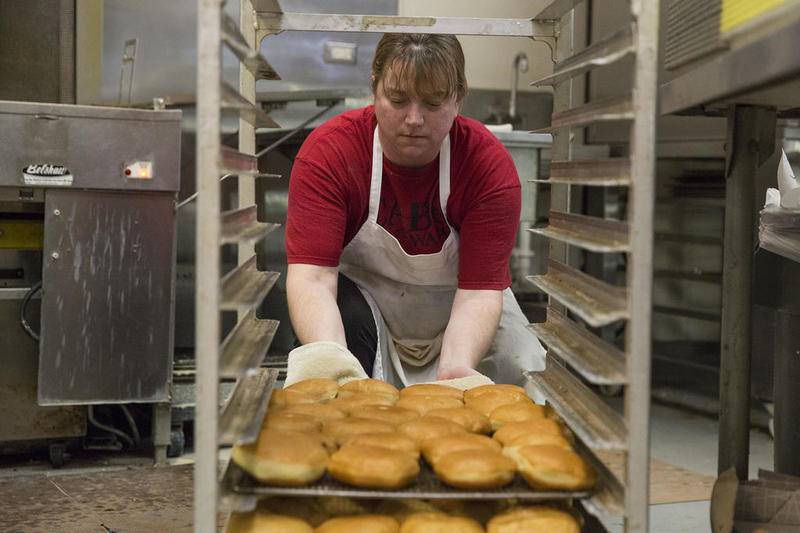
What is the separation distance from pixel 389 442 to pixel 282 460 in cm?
16

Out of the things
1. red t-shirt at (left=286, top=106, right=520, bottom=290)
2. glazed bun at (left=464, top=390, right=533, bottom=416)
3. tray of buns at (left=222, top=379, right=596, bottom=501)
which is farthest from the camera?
red t-shirt at (left=286, top=106, right=520, bottom=290)

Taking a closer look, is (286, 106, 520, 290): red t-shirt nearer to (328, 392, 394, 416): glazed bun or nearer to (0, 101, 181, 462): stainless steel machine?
(328, 392, 394, 416): glazed bun

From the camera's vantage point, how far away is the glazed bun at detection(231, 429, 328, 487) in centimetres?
116

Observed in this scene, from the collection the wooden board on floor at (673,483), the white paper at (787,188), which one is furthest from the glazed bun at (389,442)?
the wooden board on floor at (673,483)

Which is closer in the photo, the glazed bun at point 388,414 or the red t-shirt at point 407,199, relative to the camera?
the glazed bun at point 388,414

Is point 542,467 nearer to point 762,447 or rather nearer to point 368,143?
point 368,143

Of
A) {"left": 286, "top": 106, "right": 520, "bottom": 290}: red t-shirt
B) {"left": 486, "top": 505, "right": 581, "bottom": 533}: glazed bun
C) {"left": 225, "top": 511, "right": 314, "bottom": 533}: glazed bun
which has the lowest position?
{"left": 225, "top": 511, "right": 314, "bottom": 533}: glazed bun

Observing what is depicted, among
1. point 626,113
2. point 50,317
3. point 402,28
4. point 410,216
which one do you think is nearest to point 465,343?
point 410,216

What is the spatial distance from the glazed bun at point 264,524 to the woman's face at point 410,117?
38.3 inches

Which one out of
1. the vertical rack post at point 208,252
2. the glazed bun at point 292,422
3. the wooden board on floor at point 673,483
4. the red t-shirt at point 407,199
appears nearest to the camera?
the vertical rack post at point 208,252

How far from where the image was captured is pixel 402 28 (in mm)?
1717

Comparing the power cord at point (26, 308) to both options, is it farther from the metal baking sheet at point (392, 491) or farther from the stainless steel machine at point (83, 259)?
the metal baking sheet at point (392, 491)

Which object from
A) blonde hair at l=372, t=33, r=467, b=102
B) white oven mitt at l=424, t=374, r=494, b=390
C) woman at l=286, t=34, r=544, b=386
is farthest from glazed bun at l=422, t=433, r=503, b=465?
blonde hair at l=372, t=33, r=467, b=102

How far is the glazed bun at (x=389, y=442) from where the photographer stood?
1239 millimetres
